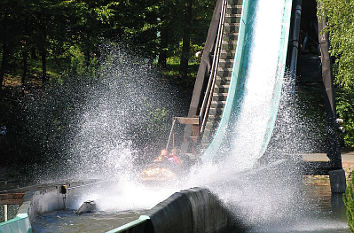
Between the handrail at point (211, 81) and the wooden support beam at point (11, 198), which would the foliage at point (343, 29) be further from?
the wooden support beam at point (11, 198)

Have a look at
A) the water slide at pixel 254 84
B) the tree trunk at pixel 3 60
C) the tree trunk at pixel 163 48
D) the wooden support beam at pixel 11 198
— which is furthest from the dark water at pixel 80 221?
the tree trunk at pixel 163 48

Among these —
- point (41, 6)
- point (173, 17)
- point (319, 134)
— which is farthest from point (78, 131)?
point (173, 17)

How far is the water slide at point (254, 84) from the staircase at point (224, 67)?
2.49 ft

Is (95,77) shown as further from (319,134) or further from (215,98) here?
(319,134)

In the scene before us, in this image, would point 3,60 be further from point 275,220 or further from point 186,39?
point 275,220

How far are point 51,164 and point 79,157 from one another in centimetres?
96

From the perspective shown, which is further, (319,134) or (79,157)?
(319,134)

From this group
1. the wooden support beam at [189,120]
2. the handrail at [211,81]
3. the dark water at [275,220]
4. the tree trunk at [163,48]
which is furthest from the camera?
the tree trunk at [163,48]

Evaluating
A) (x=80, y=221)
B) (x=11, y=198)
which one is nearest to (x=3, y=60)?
(x=11, y=198)

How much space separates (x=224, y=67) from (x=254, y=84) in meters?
1.58

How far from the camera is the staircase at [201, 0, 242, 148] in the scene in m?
19.0

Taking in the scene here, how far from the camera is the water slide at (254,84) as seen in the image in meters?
17.2

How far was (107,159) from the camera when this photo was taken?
20203 millimetres

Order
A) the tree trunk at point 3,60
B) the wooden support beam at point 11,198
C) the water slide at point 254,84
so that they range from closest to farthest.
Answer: the wooden support beam at point 11,198, the water slide at point 254,84, the tree trunk at point 3,60
